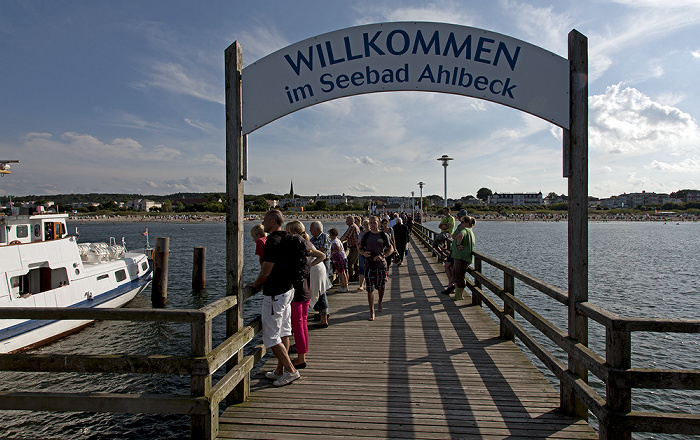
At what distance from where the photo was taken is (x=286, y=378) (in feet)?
14.5

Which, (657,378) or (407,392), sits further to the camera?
(407,392)

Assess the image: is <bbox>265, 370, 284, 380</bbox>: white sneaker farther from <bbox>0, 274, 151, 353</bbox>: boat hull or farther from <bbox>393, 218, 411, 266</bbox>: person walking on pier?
<bbox>393, 218, 411, 266</bbox>: person walking on pier

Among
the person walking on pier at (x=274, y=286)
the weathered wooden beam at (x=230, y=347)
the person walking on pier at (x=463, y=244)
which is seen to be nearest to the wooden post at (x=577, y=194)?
the person walking on pier at (x=274, y=286)

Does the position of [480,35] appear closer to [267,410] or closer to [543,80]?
[543,80]

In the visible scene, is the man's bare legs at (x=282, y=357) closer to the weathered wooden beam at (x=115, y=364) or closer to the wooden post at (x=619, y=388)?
the weathered wooden beam at (x=115, y=364)

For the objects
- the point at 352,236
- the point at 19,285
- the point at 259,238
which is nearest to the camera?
the point at 259,238

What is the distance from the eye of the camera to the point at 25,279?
11000mm

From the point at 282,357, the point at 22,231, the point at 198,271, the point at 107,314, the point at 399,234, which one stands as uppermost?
the point at 22,231

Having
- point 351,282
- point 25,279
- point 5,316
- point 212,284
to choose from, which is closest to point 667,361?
point 351,282

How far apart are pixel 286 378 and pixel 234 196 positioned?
78.7 inches

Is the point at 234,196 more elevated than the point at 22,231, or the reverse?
the point at 234,196

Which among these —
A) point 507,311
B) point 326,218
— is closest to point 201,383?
point 507,311

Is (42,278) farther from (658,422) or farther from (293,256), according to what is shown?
(658,422)

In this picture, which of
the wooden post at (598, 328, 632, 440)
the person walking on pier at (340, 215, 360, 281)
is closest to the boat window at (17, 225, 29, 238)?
the person walking on pier at (340, 215, 360, 281)
